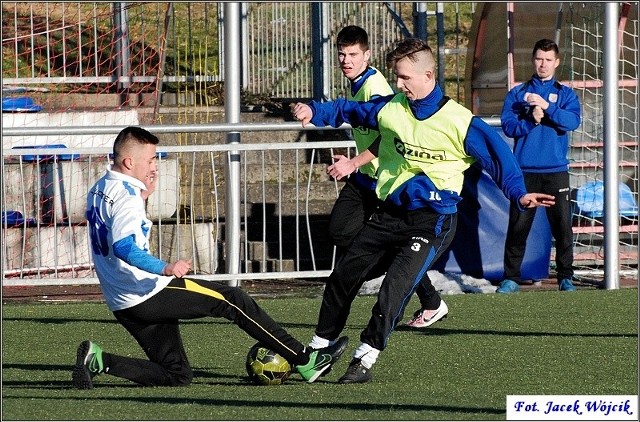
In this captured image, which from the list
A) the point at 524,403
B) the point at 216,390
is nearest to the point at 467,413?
the point at 524,403

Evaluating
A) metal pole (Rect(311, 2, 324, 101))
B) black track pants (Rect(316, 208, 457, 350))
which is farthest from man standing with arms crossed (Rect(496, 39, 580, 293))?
metal pole (Rect(311, 2, 324, 101))

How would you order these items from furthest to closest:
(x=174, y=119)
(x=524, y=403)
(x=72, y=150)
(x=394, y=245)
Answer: (x=174, y=119), (x=72, y=150), (x=394, y=245), (x=524, y=403)

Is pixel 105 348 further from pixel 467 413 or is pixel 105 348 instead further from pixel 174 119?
pixel 174 119

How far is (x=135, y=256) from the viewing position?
592 cm

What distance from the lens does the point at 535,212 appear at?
456 inches

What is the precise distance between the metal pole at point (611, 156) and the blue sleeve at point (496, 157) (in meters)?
4.72

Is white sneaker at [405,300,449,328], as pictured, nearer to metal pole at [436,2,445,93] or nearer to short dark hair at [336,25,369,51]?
short dark hair at [336,25,369,51]

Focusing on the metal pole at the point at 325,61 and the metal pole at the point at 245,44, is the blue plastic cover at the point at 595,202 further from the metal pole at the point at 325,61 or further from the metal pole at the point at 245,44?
the metal pole at the point at 245,44

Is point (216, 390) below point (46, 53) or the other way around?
below

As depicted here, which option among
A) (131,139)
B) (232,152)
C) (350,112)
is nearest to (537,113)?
(232,152)

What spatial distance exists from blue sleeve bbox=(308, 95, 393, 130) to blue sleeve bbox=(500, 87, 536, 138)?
399 centimetres

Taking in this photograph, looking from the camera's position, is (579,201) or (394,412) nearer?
(394,412)

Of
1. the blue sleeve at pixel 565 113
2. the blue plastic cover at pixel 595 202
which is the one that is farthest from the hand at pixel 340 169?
the blue plastic cover at pixel 595 202

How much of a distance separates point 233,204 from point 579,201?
12.3 ft
